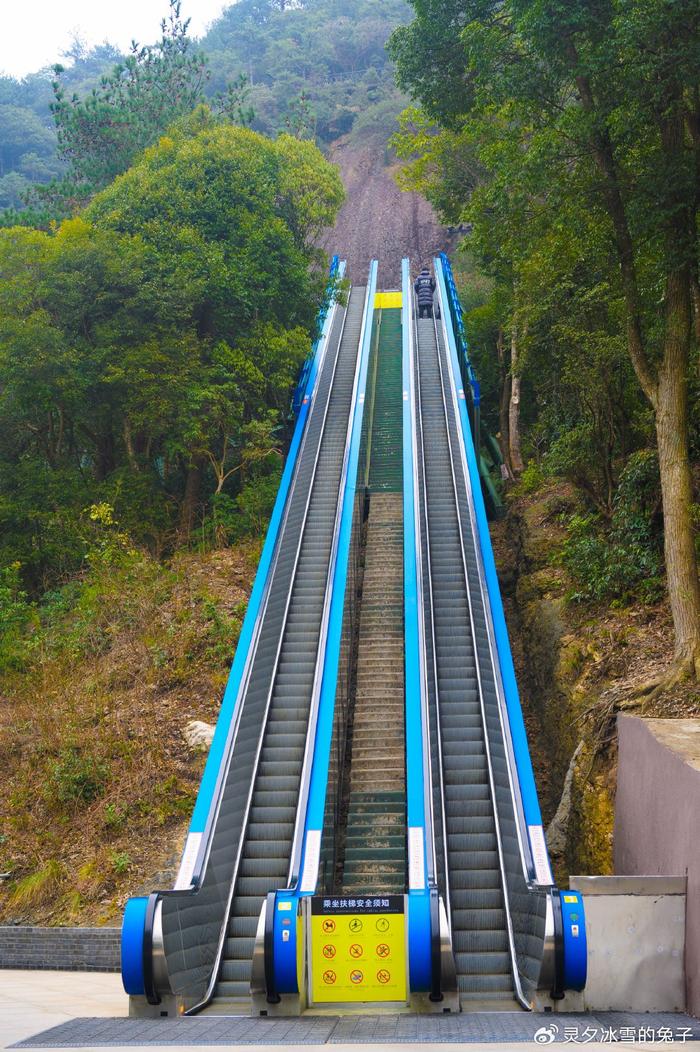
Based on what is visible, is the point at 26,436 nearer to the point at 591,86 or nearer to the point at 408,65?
the point at 408,65

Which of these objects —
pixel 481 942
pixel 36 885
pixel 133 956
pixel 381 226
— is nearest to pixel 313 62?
pixel 381 226

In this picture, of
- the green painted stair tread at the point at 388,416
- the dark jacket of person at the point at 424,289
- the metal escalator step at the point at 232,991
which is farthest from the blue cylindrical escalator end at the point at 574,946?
the dark jacket of person at the point at 424,289

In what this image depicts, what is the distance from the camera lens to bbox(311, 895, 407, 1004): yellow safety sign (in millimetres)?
6688

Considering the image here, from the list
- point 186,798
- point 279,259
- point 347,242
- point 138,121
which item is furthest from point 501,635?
point 347,242

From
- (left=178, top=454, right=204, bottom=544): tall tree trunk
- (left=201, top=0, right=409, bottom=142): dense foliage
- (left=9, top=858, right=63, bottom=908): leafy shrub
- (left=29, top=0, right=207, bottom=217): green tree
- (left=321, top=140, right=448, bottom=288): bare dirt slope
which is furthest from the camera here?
(left=201, top=0, right=409, bottom=142): dense foliage

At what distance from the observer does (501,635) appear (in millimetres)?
12242

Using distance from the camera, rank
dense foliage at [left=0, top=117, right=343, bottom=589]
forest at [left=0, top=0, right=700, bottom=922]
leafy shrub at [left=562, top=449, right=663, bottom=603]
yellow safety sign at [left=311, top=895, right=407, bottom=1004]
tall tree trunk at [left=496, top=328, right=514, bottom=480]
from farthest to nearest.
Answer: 1. tall tree trunk at [left=496, top=328, right=514, bottom=480]
2. dense foliage at [left=0, top=117, right=343, bottom=589]
3. leafy shrub at [left=562, top=449, right=663, bottom=603]
4. forest at [left=0, top=0, right=700, bottom=922]
5. yellow safety sign at [left=311, top=895, right=407, bottom=1004]

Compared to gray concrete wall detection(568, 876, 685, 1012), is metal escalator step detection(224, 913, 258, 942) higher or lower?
lower

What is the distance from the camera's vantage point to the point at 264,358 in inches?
774

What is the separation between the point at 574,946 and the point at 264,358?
49.0ft

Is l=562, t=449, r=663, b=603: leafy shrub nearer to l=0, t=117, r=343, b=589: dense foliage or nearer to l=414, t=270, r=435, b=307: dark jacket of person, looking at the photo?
l=0, t=117, r=343, b=589: dense foliage

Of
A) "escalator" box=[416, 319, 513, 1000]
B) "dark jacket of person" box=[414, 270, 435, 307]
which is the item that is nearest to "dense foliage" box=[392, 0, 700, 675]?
"escalator" box=[416, 319, 513, 1000]

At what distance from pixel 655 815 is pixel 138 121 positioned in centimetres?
3299

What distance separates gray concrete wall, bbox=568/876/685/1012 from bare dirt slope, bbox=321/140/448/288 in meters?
38.2
